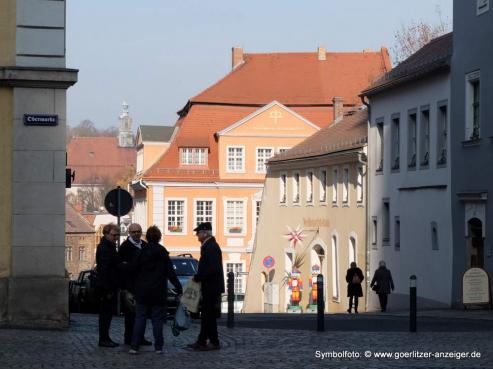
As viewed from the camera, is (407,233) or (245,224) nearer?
(407,233)

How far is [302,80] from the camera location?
90.7m

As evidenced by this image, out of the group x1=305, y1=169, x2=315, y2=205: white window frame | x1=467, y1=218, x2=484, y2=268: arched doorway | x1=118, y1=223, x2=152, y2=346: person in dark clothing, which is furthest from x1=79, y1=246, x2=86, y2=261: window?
x1=118, y1=223, x2=152, y2=346: person in dark clothing

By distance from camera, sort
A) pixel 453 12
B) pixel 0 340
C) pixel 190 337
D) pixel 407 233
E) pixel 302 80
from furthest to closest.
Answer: pixel 302 80 → pixel 407 233 → pixel 453 12 → pixel 190 337 → pixel 0 340

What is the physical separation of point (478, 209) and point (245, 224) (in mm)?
44065

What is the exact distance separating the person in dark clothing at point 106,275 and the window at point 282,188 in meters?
49.7

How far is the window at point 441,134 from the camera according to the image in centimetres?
4466

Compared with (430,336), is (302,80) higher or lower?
higher

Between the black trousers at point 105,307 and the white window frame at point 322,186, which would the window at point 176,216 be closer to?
the white window frame at point 322,186

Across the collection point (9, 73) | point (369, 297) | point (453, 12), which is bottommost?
point (369, 297)

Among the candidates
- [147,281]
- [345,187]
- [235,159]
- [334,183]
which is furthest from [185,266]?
[235,159]

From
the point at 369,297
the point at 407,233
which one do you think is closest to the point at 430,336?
the point at 407,233

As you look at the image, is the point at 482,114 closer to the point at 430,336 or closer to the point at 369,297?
the point at 369,297

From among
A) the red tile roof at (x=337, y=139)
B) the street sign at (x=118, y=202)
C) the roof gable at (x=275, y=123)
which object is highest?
the roof gable at (x=275, y=123)

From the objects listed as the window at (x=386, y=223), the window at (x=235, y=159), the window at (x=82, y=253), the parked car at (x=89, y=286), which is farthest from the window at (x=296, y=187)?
the window at (x=82, y=253)
